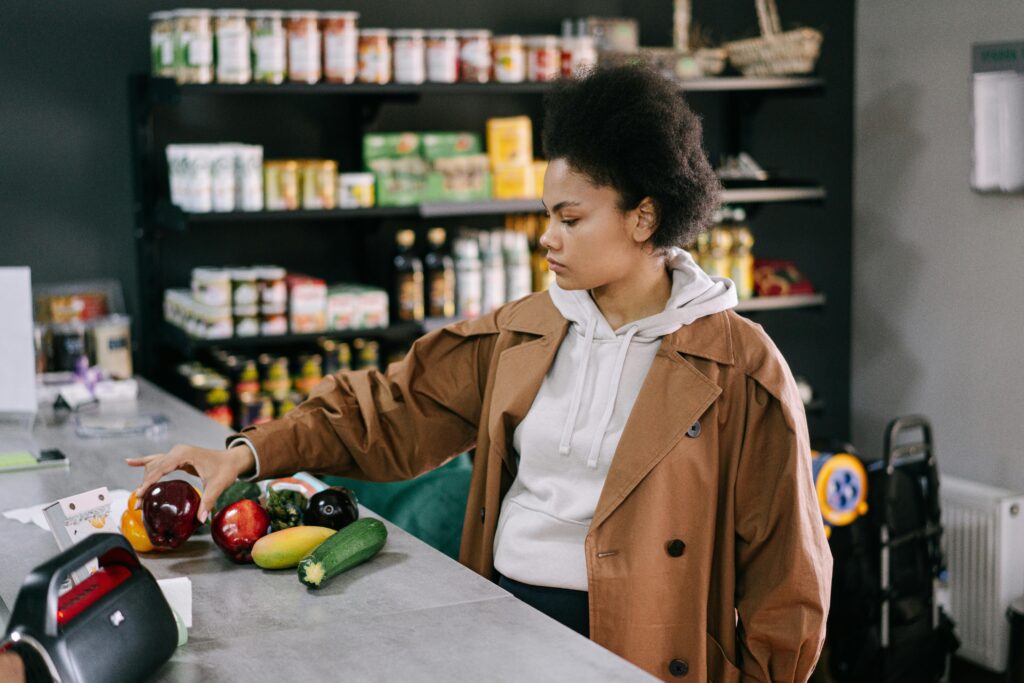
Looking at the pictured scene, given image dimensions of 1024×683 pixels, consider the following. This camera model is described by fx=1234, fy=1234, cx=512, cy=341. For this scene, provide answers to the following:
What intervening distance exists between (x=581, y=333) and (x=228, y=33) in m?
2.04

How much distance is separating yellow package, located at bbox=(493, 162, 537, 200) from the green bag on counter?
170cm

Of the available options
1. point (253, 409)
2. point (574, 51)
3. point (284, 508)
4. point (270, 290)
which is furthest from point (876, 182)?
point (284, 508)

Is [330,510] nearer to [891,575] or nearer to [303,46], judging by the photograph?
[303,46]

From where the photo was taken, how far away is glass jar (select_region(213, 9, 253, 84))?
148 inches

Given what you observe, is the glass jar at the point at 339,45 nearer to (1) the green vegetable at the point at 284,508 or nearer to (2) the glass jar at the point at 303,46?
(2) the glass jar at the point at 303,46

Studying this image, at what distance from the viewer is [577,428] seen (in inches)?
84.6

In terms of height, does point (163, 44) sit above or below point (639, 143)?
above

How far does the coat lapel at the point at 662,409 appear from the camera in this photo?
2043 millimetres

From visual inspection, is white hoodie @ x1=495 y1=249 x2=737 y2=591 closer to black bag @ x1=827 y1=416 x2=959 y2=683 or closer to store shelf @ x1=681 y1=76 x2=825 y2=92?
black bag @ x1=827 y1=416 x2=959 y2=683

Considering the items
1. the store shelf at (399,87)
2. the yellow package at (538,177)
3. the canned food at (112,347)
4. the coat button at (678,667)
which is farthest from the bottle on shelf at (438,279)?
the coat button at (678,667)

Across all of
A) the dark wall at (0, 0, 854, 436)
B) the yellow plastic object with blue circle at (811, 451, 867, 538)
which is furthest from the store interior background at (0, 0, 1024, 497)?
the yellow plastic object with blue circle at (811, 451, 867, 538)

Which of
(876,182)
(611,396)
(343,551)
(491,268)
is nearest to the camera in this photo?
(343,551)

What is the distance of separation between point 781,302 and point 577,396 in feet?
9.46

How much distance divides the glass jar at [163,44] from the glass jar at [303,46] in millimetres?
361
